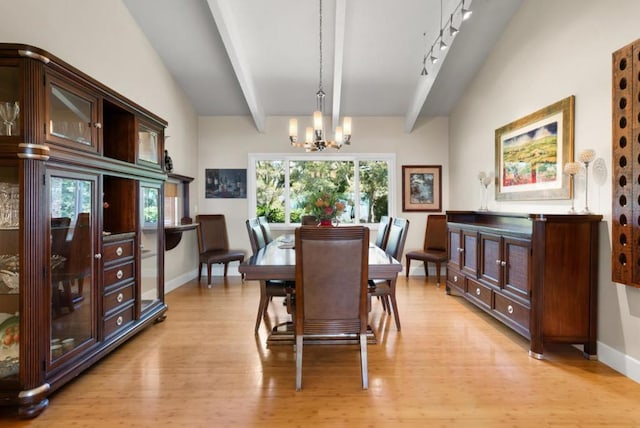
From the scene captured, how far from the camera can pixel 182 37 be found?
158 inches

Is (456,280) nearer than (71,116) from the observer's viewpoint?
No

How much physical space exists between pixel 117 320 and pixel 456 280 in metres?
3.56

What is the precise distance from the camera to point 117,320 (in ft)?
8.59

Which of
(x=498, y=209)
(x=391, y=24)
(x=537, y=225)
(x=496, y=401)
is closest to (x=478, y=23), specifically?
(x=391, y=24)

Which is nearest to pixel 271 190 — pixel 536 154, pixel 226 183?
pixel 226 183

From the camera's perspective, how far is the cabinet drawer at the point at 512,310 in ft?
8.84

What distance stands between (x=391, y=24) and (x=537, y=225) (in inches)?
109

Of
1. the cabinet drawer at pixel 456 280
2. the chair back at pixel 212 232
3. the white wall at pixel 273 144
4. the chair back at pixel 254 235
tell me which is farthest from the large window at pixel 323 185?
the chair back at pixel 254 235

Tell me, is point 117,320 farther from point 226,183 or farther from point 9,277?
point 226,183

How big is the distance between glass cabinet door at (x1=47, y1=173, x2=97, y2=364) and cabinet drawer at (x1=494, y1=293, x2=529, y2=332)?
3.25 m

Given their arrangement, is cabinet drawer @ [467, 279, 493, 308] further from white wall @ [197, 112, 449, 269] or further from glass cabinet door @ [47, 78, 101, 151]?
glass cabinet door @ [47, 78, 101, 151]

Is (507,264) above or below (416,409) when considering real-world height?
above

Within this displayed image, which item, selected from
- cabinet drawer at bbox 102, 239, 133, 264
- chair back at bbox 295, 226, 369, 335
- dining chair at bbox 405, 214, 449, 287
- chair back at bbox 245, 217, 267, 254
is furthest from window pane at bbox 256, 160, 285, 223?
chair back at bbox 295, 226, 369, 335

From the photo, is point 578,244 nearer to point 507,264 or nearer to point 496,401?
point 507,264
